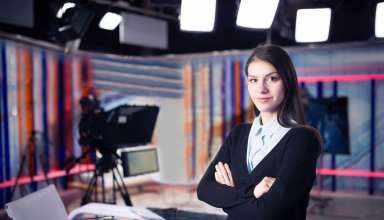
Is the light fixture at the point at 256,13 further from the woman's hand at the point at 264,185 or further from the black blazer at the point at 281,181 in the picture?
the woman's hand at the point at 264,185

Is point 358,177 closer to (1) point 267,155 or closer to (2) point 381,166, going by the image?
(2) point 381,166

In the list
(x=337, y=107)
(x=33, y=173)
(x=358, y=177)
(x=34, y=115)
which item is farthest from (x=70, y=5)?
(x=358, y=177)

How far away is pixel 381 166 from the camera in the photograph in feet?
16.5

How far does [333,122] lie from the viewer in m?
5.03

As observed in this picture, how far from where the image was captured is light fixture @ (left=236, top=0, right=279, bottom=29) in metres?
2.85

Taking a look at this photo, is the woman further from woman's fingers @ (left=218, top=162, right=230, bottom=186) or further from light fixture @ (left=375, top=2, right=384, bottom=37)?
light fixture @ (left=375, top=2, right=384, bottom=37)

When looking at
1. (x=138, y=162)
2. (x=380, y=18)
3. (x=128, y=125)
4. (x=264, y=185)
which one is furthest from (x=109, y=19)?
(x=264, y=185)

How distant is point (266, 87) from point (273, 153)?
0.74 feet

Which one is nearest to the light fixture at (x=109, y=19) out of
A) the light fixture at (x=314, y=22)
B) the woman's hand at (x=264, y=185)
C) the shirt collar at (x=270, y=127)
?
the light fixture at (x=314, y=22)

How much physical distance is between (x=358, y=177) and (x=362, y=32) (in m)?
2.03

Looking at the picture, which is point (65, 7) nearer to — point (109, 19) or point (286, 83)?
point (109, 19)

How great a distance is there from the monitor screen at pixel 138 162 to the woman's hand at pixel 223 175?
5.31 feet

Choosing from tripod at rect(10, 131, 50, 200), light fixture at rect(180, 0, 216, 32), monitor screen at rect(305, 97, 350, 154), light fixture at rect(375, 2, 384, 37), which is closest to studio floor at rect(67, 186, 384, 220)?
monitor screen at rect(305, 97, 350, 154)

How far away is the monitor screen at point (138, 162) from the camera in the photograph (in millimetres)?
2943
